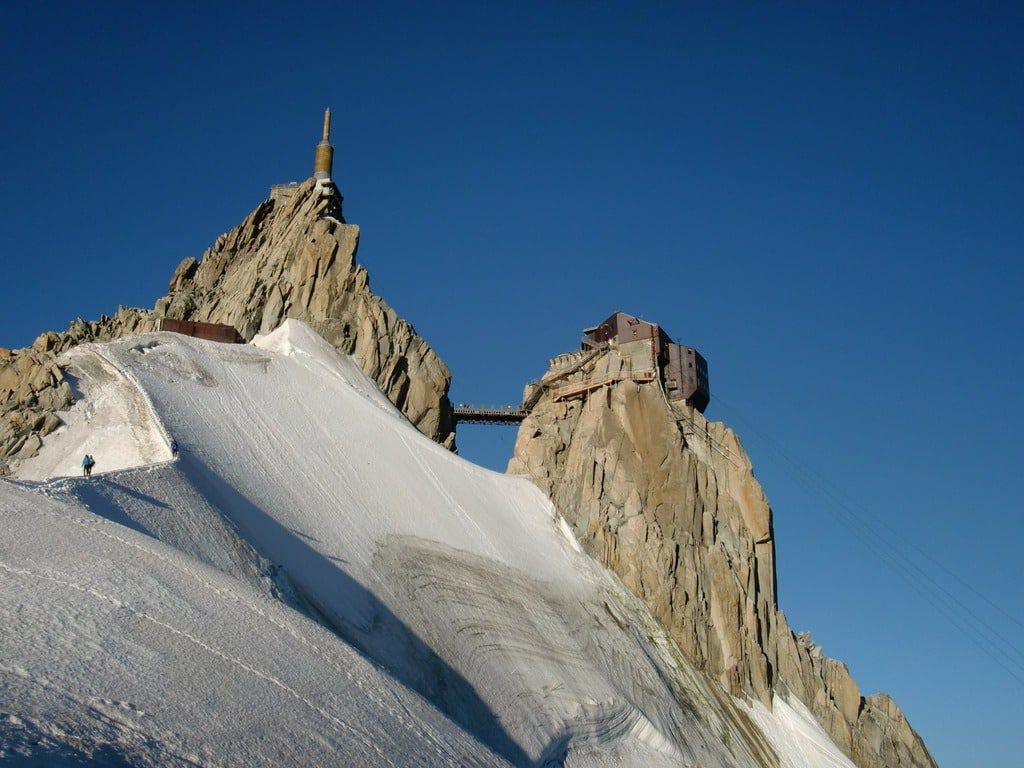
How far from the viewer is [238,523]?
95.0ft

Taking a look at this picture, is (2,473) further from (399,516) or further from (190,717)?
(190,717)

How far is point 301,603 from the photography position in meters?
27.1

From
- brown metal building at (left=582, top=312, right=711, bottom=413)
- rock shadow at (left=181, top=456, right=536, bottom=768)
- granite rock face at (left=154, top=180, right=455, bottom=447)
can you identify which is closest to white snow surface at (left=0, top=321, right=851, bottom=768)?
rock shadow at (left=181, top=456, right=536, bottom=768)

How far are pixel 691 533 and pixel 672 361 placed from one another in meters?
12.0

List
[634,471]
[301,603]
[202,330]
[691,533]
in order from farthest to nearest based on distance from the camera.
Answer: [634,471]
[691,533]
[202,330]
[301,603]

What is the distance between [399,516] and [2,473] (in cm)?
1337

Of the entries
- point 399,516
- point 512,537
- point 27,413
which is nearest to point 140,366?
point 27,413

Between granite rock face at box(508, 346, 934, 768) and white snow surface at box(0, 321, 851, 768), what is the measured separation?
2145 millimetres

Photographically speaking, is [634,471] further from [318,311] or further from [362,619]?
[362,619]

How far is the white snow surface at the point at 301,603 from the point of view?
15.2 meters

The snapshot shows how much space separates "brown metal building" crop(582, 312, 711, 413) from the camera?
64.1 m

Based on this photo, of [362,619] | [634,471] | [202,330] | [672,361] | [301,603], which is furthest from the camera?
[672,361]

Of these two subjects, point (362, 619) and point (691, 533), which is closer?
point (362, 619)

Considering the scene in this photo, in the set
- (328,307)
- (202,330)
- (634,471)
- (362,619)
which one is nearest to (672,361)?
(634,471)
